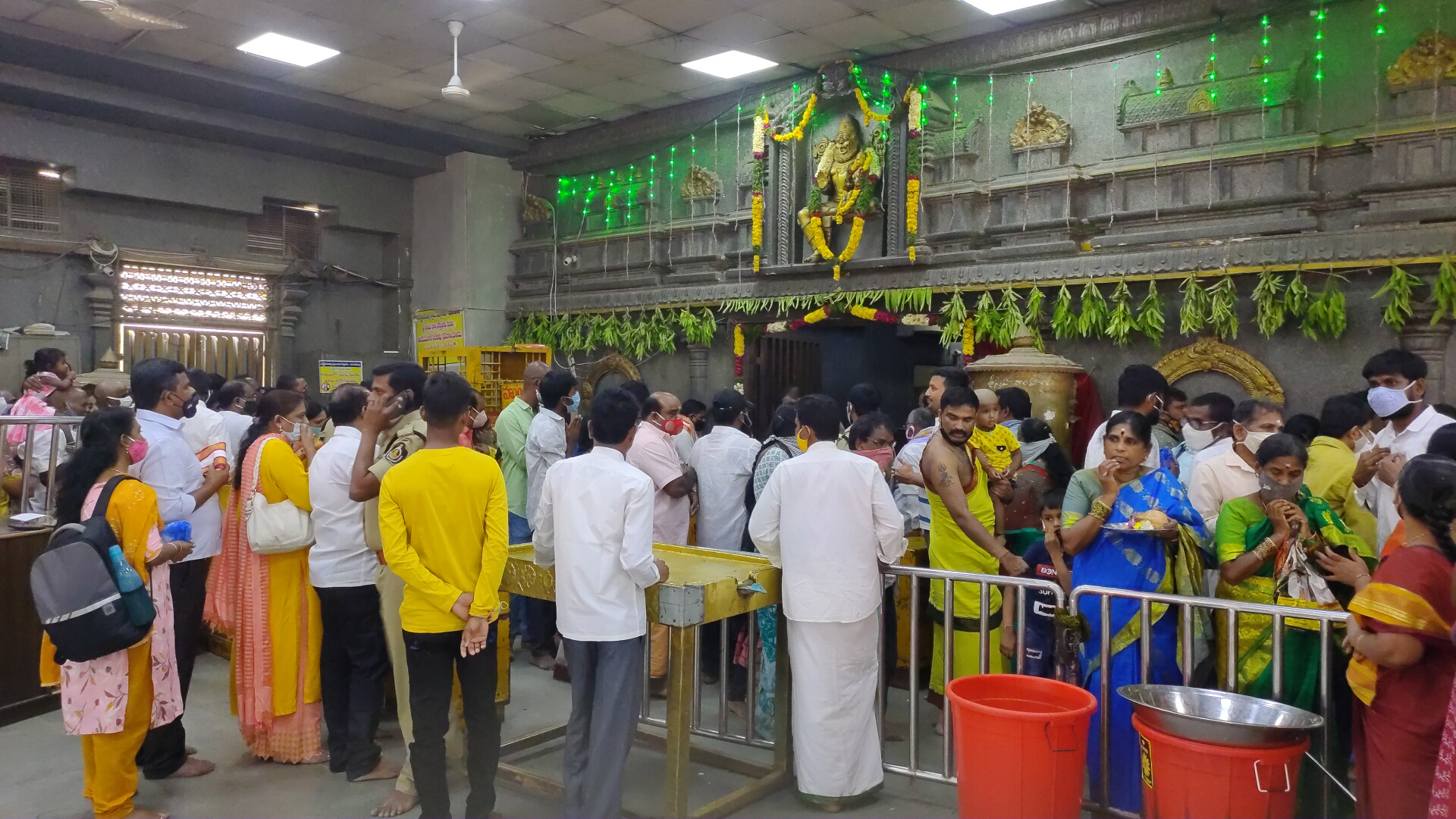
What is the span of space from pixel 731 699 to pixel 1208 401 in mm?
3198

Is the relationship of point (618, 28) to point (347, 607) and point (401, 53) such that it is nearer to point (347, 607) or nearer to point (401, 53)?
point (401, 53)

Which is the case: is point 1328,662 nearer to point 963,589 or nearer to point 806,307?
point 963,589

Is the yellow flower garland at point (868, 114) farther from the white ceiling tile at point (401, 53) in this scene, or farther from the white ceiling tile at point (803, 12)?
the white ceiling tile at point (401, 53)

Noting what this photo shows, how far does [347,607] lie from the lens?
4105mm

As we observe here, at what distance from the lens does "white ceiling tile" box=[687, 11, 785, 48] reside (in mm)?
8305

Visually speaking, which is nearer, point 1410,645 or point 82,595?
point 1410,645

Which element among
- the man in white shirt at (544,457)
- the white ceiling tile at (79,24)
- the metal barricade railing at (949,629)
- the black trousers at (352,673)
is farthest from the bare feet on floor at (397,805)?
the white ceiling tile at (79,24)

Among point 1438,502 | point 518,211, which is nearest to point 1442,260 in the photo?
point 1438,502

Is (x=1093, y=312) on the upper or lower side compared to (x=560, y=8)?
lower

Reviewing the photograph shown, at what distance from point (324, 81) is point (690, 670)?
8.91 metres

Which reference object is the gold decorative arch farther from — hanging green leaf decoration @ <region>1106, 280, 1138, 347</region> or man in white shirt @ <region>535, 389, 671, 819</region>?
man in white shirt @ <region>535, 389, 671, 819</region>

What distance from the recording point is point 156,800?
13.0 ft

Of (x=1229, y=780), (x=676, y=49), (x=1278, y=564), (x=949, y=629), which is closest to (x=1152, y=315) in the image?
(x=1278, y=564)

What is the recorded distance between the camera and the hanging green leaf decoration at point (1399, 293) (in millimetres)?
6180
